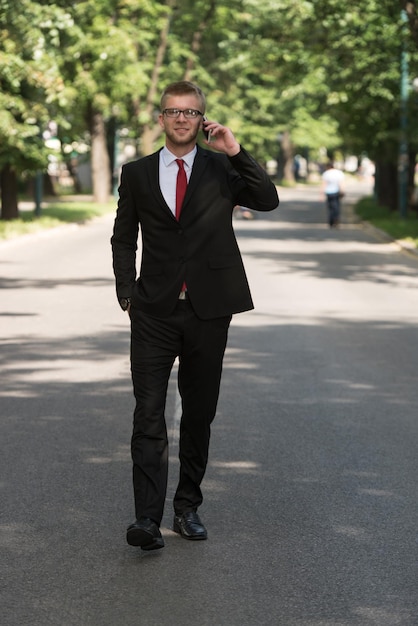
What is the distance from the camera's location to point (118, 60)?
3822cm

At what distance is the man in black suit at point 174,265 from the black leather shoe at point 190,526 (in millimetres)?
227

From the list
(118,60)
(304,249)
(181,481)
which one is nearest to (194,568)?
(181,481)

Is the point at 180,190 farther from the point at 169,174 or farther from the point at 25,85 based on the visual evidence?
the point at 25,85

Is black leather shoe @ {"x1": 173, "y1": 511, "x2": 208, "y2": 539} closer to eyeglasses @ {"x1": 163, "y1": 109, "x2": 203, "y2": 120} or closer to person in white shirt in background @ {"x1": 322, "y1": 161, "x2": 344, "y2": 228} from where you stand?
eyeglasses @ {"x1": 163, "y1": 109, "x2": 203, "y2": 120}

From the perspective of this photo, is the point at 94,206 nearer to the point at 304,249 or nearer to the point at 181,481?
the point at 304,249

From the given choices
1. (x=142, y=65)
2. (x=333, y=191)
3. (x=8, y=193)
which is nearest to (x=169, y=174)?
(x=8, y=193)

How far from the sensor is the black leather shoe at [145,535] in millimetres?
5469

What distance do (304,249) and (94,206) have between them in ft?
62.4

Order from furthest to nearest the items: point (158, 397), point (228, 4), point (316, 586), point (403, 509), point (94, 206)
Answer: point (228, 4)
point (94, 206)
point (403, 509)
point (158, 397)
point (316, 586)

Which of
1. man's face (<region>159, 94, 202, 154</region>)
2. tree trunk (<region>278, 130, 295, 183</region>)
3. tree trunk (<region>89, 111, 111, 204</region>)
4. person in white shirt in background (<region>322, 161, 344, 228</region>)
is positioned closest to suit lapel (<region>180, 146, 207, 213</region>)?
man's face (<region>159, 94, 202, 154</region>)

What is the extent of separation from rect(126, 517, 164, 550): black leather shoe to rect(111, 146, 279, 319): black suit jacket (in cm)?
86

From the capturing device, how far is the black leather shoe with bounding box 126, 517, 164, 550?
17.9 ft

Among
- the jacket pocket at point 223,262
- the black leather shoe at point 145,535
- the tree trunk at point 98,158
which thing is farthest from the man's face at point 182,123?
the tree trunk at point 98,158

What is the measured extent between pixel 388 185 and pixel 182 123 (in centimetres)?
4248
